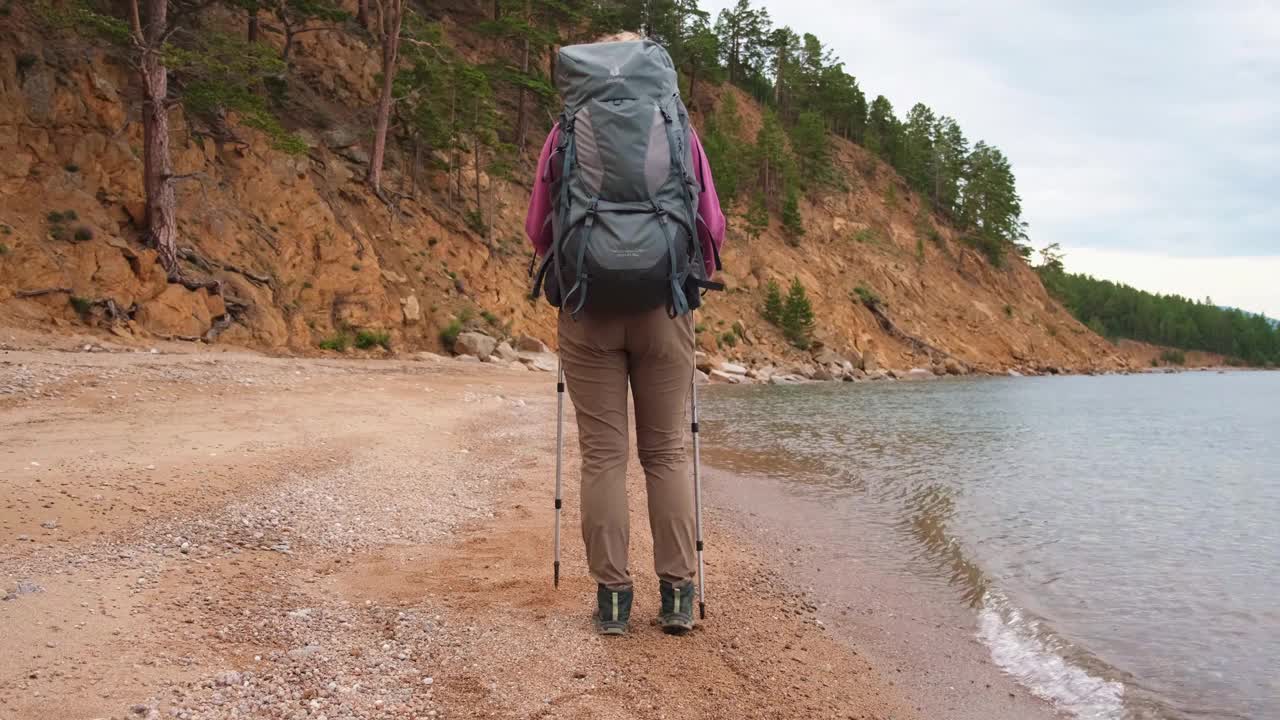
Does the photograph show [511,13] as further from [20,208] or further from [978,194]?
[978,194]

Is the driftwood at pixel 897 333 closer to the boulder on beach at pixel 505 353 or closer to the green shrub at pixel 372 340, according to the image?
the boulder on beach at pixel 505 353

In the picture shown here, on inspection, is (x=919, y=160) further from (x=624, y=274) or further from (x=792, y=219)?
(x=624, y=274)

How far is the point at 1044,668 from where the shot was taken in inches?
158

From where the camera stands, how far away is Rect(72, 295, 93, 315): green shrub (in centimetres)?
1344

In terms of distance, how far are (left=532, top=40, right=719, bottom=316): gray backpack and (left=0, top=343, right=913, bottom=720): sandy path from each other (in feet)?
4.90

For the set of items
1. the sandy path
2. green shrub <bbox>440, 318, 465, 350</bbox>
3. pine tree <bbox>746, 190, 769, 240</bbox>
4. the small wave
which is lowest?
the small wave

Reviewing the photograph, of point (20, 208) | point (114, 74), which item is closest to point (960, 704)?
point (20, 208)

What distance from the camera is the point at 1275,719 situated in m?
3.54

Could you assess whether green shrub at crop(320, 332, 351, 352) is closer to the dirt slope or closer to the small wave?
the dirt slope

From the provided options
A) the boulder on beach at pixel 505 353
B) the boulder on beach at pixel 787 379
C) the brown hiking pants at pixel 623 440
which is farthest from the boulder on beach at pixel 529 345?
the brown hiking pants at pixel 623 440

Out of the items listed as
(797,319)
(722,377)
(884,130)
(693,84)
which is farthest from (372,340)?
(884,130)

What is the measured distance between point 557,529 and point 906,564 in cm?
297

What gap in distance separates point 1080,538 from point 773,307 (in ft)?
127

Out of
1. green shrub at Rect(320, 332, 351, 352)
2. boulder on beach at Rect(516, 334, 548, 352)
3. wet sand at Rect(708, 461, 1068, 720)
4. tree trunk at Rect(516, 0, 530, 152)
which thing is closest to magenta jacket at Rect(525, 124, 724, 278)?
wet sand at Rect(708, 461, 1068, 720)
